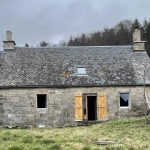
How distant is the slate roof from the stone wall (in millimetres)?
471

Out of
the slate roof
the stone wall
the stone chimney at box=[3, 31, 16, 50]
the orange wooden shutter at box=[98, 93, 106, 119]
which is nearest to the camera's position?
the stone wall

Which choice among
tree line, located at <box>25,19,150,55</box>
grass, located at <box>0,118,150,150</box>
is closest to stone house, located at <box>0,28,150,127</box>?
grass, located at <box>0,118,150,150</box>

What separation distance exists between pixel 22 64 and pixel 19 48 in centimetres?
233

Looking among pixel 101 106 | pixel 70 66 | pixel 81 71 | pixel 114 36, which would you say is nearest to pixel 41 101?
pixel 70 66

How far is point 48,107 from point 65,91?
5.28ft

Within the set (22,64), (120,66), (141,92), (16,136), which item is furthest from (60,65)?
(16,136)

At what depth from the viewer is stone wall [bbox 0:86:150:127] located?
19.9 meters

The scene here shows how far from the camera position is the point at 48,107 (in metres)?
20.1

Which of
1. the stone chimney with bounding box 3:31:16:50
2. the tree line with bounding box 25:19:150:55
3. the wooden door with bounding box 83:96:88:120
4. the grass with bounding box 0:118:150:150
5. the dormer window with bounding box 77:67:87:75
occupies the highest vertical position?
the tree line with bounding box 25:19:150:55

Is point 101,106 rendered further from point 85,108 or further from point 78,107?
point 78,107

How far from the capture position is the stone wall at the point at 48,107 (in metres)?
19.9

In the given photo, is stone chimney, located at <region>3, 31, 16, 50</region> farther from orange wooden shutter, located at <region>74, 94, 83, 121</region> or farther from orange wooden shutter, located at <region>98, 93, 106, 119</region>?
orange wooden shutter, located at <region>98, 93, 106, 119</region>

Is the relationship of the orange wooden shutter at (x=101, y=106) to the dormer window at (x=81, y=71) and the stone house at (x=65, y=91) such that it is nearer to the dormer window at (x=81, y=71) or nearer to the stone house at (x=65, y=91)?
the stone house at (x=65, y=91)

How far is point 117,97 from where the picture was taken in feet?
67.0
